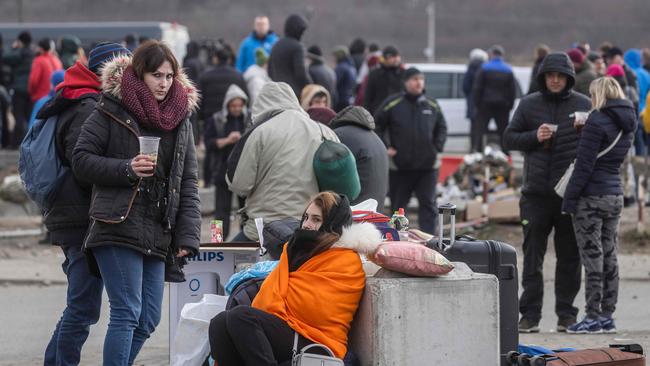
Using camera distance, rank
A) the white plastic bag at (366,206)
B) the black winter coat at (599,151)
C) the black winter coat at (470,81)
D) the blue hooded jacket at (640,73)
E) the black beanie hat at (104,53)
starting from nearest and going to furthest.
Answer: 1. the black beanie hat at (104,53)
2. the white plastic bag at (366,206)
3. the black winter coat at (599,151)
4. the blue hooded jacket at (640,73)
5. the black winter coat at (470,81)

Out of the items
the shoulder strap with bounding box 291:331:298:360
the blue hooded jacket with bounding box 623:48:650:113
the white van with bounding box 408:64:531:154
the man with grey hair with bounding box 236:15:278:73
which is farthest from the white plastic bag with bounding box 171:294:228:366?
the white van with bounding box 408:64:531:154

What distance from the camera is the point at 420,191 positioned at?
12500 millimetres

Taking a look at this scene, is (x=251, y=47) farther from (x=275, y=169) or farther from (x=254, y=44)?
(x=275, y=169)

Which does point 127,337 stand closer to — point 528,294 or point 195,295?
point 195,295

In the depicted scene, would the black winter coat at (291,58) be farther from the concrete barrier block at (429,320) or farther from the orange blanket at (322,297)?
the concrete barrier block at (429,320)

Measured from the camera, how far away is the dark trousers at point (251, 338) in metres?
6.29

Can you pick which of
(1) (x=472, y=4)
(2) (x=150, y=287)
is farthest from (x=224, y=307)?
(1) (x=472, y=4)

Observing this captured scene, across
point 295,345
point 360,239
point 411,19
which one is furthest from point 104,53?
point 411,19

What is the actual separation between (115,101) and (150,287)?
939 mm

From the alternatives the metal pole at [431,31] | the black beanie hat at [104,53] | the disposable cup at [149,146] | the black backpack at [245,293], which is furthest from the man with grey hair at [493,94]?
the metal pole at [431,31]

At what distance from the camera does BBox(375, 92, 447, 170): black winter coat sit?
12.3m

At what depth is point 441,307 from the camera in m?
6.29

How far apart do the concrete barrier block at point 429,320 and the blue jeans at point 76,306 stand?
1.42m

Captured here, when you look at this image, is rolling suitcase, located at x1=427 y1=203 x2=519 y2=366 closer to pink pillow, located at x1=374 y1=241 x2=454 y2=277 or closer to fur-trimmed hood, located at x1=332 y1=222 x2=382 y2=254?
fur-trimmed hood, located at x1=332 y1=222 x2=382 y2=254
